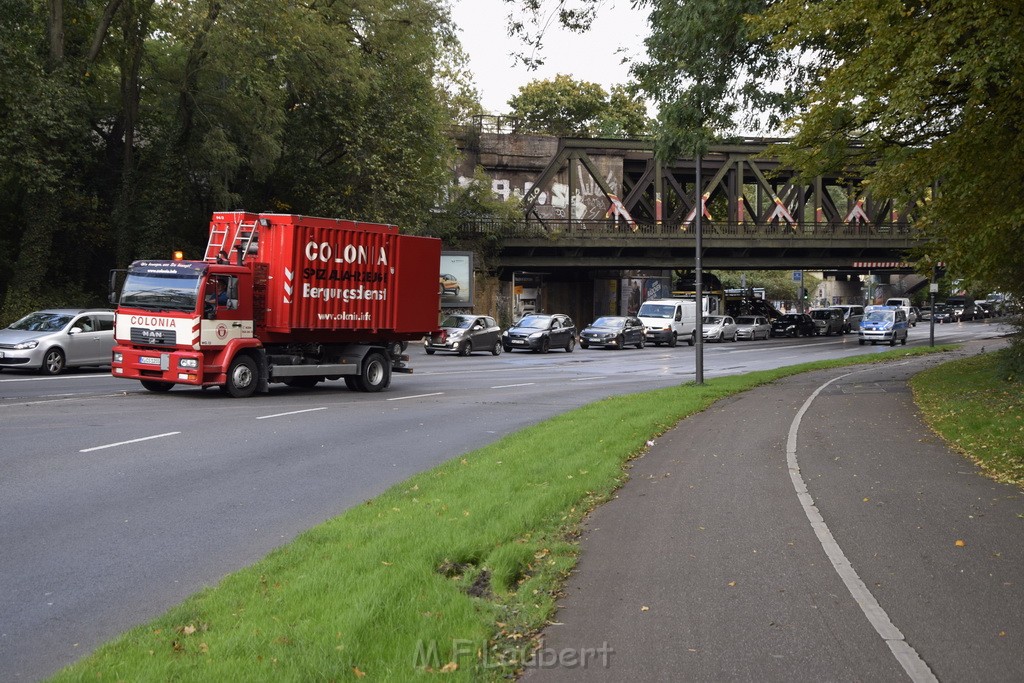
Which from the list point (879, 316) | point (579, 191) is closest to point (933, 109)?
point (879, 316)

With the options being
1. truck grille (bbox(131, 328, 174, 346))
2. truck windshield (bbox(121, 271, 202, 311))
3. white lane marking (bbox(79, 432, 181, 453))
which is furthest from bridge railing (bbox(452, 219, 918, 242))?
white lane marking (bbox(79, 432, 181, 453))

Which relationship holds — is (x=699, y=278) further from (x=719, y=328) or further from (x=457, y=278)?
(x=719, y=328)

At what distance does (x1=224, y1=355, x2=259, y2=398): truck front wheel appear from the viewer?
21.4 meters

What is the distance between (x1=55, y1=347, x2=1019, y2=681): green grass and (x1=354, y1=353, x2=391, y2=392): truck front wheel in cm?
1368

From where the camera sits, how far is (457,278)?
51406mm

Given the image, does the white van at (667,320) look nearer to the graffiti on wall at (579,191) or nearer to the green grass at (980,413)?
the graffiti on wall at (579,191)

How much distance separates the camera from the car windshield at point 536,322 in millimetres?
47062

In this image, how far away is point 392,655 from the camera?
5270 millimetres

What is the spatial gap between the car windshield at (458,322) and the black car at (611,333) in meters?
9.64

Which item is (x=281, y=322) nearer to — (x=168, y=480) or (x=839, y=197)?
(x=168, y=480)

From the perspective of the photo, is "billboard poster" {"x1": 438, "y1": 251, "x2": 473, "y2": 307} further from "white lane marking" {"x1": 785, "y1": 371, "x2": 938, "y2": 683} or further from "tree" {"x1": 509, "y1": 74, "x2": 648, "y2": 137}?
"white lane marking" {"x1": 785, "y1": 371, "x2": 938, "y2": 683}

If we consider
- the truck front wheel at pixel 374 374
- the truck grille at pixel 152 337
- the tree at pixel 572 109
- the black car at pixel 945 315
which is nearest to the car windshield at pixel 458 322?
the truck front wheel at pixel 374 374

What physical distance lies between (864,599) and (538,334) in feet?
131

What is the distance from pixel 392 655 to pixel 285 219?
58.4ft
